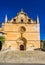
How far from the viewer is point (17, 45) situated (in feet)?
180

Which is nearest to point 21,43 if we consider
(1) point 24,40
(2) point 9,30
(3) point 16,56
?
(1) point 24,40

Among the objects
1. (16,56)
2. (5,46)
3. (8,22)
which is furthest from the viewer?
(8,22)

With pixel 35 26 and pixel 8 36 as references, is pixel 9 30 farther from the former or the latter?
pixel 35 26

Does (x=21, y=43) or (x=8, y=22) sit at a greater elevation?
(x=8, y=22)

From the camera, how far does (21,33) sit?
2190 inches

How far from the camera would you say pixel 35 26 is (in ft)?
180

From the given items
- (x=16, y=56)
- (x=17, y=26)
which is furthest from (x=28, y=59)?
(x=17, y=26)

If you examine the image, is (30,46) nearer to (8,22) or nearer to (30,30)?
(30,30)

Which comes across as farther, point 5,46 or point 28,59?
point 5,46

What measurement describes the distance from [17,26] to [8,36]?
3.95 meters

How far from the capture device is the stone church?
2119 inches

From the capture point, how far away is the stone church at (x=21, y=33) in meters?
53.8

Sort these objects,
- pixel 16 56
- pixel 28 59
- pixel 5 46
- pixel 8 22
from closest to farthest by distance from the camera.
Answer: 1. pixel 28 59
2. pixel 16 56
3. pixel 5 46
4. pixel 8 22

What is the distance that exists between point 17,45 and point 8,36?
3.55m
